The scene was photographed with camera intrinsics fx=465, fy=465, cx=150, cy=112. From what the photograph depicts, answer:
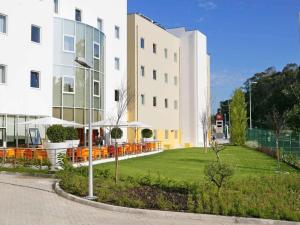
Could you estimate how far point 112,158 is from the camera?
27.2 meters

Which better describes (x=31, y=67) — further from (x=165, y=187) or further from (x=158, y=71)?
(x=158, y=71)

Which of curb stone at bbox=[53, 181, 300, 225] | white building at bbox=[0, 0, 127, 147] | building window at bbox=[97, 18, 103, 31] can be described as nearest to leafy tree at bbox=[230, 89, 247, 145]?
white building at bbox=[0, 0, 127, 147]

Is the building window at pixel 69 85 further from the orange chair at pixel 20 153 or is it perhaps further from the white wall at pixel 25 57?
the orange chair at pixel 20 153

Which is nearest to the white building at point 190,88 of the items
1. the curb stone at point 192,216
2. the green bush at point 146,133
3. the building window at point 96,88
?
the green bush at point 146,133

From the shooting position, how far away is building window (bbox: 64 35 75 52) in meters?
30.8

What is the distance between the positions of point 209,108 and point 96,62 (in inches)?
1082

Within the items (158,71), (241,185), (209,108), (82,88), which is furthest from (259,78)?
(241,185)

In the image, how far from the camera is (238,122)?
5666 centimetres

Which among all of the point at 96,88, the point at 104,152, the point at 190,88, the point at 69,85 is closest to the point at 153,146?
the point at 96,88

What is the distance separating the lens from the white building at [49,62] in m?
26.4

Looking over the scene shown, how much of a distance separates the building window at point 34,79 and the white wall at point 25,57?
0.24 metres

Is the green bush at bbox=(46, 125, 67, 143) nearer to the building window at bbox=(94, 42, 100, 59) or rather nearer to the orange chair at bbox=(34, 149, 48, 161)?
the orange chair at bbox=(34, 149, 48, 161)

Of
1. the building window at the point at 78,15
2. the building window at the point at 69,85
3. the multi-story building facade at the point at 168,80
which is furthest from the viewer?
the multi-story building facade at the point at 168,80

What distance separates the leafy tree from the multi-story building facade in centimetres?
326
